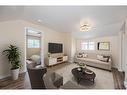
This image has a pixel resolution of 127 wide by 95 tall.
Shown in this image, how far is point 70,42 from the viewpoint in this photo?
621cm

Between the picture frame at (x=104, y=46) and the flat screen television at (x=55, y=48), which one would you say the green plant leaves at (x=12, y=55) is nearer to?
the flat screen television at (x=55, y=48)

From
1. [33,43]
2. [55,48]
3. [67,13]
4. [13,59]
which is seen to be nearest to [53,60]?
[55,48]

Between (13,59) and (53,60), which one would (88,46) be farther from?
(13,59)

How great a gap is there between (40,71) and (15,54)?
5.41ft

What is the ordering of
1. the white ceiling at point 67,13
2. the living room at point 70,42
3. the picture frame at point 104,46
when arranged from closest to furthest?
the white ceiling at point 67,13
the living room at point 70,42
the picture frame at point 104,46

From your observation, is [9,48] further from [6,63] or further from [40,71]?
[40,71]

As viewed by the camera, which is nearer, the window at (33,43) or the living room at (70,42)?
the living room at (70,42)

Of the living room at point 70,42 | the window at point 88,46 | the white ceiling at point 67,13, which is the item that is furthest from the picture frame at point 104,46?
the white ceiling at point 67,13

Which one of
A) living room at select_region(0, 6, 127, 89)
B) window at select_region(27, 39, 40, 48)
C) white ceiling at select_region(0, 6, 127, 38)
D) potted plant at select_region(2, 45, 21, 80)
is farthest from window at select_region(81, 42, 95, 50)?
potted plant at select_region(2, 45, 21, 80)

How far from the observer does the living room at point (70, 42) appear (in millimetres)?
2459
